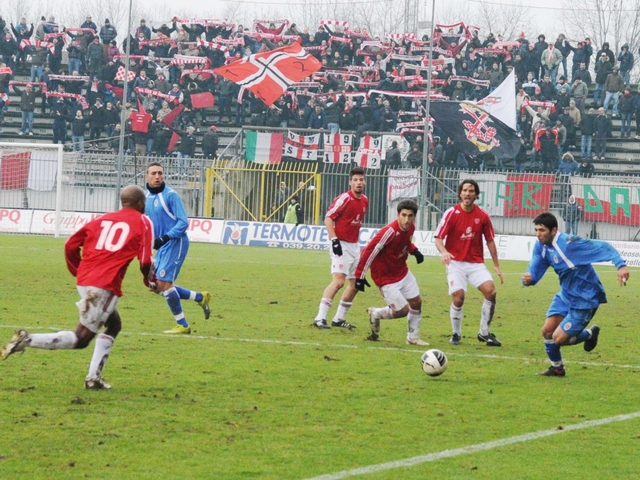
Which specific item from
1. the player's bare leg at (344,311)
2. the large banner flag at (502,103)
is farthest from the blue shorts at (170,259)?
Answer: the large banner flag at (502,103)

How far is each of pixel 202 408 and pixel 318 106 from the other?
101 feet

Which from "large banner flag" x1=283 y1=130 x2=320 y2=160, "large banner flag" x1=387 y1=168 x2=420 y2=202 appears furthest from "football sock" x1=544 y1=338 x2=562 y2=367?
"large banner flag" x1=283 y1=130 x2=320 y2=160

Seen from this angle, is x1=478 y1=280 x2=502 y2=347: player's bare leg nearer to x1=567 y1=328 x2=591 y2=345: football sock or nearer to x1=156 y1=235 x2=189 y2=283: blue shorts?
x1=567 y1=328 x2=591 y2=345: football sock

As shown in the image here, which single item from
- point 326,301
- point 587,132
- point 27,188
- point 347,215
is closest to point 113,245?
point 326,301

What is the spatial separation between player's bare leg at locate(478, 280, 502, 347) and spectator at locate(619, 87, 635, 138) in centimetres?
2777

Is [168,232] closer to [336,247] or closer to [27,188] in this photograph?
[336,247]

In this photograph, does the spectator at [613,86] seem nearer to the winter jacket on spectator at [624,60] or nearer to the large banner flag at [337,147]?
the winter jacket on spectator at [624,60]

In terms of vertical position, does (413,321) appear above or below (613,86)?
below

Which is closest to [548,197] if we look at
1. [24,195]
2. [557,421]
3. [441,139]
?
[441,139]

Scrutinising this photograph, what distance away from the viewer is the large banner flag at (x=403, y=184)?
109 feet

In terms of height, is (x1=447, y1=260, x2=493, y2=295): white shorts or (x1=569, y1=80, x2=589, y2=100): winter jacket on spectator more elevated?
(x1=569, y1=80, x2=589, y2=100): winter jacket on spectator

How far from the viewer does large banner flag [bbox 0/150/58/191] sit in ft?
109

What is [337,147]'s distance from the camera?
36.8m

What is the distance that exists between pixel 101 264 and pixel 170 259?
4180 mm
